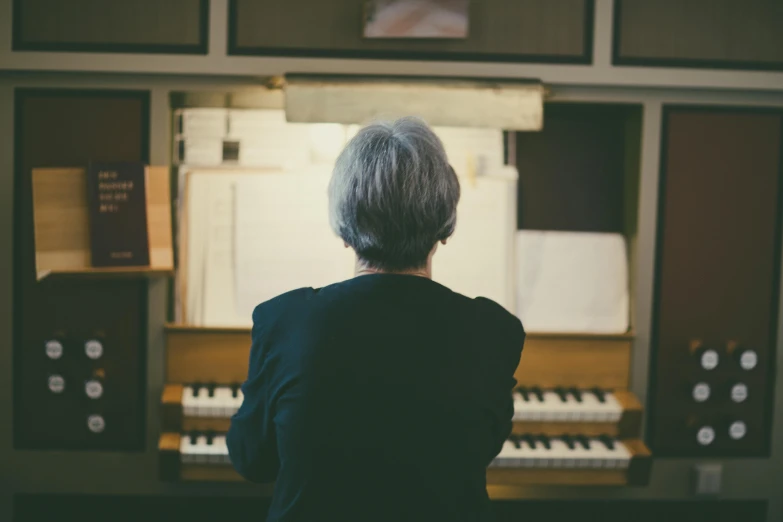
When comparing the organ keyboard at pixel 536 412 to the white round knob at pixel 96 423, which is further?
the white round knob at pixel 96 423

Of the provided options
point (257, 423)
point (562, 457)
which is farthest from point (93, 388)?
point (562, 457)

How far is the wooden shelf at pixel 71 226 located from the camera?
2289 millimetres

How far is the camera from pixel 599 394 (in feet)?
8.07

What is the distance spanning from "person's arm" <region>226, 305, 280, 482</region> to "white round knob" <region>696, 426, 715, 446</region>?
181 cm

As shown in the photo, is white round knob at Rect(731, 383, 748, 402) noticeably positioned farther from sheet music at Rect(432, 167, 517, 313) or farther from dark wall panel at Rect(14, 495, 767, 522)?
sheet music at Rect(432, 167, 517, 313)

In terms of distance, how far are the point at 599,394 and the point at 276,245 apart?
1.30 m

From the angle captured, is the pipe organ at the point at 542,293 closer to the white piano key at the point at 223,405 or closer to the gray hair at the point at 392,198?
the white piano key at the point at 223,405

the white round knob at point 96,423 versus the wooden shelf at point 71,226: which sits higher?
the wooden shelf at point 71,226

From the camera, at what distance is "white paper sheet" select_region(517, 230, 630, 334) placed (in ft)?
8.41

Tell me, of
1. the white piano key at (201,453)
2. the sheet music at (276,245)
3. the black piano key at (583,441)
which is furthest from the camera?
the sheet music at (276,245)

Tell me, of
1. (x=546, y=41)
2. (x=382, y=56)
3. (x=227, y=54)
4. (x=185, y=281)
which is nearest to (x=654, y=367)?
(x=546, y=41)

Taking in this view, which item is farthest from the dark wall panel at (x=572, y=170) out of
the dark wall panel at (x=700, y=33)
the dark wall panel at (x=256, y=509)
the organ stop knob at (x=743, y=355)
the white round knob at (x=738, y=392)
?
the dark wall panel at (x=256, y=509)

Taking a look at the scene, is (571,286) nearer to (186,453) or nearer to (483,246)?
(483,246)

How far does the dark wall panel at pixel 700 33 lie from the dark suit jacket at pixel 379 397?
1697 millimetres
